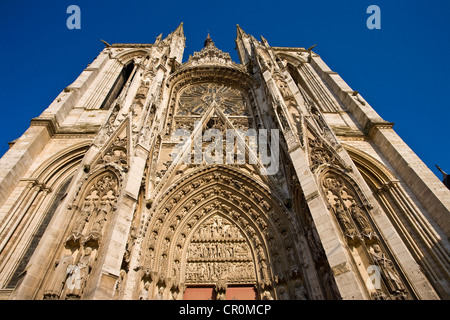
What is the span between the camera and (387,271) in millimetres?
4637

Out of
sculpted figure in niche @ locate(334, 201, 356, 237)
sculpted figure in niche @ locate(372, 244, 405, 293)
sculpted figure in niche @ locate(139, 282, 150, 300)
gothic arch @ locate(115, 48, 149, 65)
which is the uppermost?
gothic arch @ locate(115, 48, 149, 65)

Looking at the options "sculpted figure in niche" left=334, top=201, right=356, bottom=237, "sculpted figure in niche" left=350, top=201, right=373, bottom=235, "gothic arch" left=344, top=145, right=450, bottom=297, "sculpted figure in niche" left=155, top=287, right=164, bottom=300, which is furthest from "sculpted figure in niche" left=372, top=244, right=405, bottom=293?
"sculpted figure in niche" left=155, top=287, right=164, bottom=300

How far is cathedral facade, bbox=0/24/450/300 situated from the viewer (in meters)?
4.85

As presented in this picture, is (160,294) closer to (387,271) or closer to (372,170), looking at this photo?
(387,271)

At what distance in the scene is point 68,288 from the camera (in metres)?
4.36

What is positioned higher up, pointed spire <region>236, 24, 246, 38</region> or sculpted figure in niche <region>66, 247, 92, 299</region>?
pointed spire <region>236, 24, 246, 38</region>

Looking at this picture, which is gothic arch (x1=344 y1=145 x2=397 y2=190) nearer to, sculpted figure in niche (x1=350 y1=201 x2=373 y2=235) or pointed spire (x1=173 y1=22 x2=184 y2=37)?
sculpted figure in niche (x1=350 y1=201 x2=373 y2=235)

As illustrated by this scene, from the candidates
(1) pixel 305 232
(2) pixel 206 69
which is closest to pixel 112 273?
(1) pixel 305 232

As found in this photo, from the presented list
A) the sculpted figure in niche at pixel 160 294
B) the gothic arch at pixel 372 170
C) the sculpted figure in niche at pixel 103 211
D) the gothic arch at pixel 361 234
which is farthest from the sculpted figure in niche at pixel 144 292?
the gothic arch at pixel 372 170

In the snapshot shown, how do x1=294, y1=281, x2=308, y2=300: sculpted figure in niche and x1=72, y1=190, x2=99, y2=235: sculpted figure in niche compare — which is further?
x1=294, y1=281, x2=308, y2=300: sculpted figure in niche

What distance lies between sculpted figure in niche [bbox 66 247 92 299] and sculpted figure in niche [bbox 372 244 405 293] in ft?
16.4

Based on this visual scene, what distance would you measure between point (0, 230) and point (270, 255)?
6449 mm

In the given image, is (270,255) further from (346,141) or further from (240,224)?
(346,141)

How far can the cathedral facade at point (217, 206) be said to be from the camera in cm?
485
